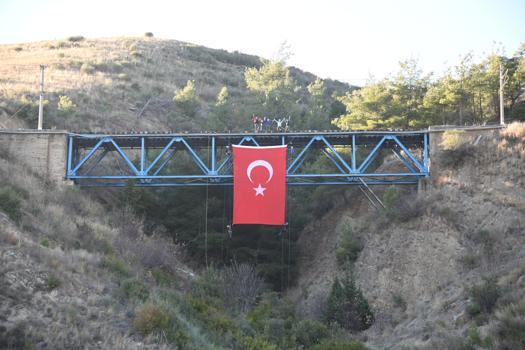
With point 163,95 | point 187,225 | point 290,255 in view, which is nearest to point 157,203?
point 187,225

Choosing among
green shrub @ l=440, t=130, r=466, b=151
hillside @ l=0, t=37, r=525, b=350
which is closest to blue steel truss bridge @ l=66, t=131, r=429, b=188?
green shrub @ l=440, t=130, r=466, b=151

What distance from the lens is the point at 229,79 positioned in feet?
293

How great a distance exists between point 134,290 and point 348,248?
57.7 feet

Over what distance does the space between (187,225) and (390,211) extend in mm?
12798

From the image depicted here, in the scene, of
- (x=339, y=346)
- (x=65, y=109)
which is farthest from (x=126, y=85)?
(x=339, y=346)

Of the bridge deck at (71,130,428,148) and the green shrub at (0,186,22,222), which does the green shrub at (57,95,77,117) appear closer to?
the bridge deck at (71,130,428,148)

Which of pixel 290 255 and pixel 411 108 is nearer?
pixel 290 255

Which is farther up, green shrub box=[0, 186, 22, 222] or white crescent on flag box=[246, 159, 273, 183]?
white crescent on flag box=[246, 159, 273, 183]

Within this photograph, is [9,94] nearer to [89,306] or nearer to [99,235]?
[99,235]

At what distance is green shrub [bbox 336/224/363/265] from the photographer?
37.9 meters

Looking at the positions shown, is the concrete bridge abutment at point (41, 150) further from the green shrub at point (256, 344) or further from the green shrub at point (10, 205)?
the green shrub at point (256, 344)

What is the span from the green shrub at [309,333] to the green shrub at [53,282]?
1014 centimetres

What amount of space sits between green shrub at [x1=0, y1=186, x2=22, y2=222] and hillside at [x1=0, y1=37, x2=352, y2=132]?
1899 cm

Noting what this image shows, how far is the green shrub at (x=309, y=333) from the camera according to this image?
86.1 ft
